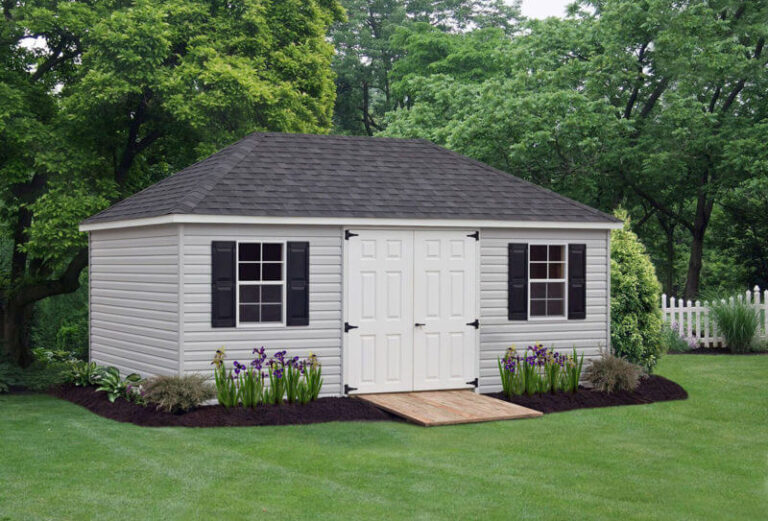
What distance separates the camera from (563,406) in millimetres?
12492

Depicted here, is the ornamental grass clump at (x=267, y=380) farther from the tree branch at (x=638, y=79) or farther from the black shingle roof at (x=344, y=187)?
the tree branch at (x=638, y=79)

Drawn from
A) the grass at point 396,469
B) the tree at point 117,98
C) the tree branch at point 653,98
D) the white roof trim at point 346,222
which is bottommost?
the grass at point 396,469

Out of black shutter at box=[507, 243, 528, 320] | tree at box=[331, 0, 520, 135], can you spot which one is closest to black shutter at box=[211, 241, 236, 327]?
black shutter at box=[507, 243, 528, 320]

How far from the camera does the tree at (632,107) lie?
22.0 meters

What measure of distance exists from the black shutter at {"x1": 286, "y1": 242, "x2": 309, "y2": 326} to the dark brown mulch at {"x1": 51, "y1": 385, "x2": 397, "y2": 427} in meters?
1.12

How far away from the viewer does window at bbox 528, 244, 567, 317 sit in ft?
45.2

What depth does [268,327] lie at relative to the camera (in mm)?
12258

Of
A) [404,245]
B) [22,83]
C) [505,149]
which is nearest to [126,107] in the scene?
[22,83]

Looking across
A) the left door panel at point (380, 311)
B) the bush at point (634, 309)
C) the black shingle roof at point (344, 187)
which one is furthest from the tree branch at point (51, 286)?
the bush at point (634, 309)

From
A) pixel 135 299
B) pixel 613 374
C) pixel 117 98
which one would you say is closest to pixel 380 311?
pixel 613 374

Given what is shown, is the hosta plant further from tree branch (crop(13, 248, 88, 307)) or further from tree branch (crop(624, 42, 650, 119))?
tree branch (crop(624, 42, 650, 119))

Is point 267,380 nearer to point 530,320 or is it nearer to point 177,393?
point 177,393

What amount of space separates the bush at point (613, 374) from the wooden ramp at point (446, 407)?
168 centimetres

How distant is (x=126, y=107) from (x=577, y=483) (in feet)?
39.3
